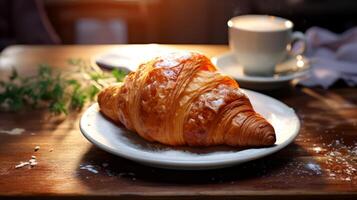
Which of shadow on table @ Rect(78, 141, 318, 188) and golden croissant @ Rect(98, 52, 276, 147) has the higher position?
golden croissant @ Rect(98, 52, 276, 147)

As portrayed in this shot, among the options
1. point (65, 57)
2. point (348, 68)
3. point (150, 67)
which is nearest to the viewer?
point (150, 67)

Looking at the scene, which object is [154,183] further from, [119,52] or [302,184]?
[119,52]

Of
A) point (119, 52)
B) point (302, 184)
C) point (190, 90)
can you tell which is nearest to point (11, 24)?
point (119, 52)

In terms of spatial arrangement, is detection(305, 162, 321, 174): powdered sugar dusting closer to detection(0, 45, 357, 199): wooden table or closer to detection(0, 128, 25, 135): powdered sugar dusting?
detection(0, 45, 357, 199): wooden table

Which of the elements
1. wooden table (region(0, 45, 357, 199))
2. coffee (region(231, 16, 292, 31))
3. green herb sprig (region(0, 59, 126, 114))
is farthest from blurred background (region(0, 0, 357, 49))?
wooden table (region(0, 45, 357, 199))

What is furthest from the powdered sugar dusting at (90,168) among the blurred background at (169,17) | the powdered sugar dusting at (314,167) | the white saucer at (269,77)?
Result: the blurred background at (169,17)

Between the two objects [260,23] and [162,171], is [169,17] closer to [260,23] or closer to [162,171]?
[260,23]

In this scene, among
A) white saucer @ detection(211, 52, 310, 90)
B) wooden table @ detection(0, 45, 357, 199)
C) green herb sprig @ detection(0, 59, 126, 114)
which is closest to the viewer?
wooden table @ detection(0, 45, 357, 199)
